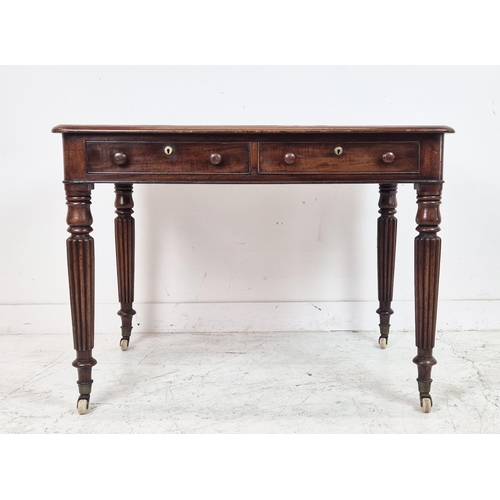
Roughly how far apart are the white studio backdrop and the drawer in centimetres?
98

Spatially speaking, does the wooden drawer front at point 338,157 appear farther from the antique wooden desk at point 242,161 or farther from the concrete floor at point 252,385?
the concrete floor at point 252,385

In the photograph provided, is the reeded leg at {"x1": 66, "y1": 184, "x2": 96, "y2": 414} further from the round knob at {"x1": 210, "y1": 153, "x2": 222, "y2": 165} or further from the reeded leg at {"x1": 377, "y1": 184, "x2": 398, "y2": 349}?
the reeded leg at {"x1": 377, "y1": 184, "x2": 398, "y2": 349}

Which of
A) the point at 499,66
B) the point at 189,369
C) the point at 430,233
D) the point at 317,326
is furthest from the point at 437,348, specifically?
the point at 499,66

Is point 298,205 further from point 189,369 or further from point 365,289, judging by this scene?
point 189,369

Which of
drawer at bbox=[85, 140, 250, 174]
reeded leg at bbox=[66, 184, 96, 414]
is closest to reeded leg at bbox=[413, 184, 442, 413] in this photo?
drawer at bbox=[85, 140, 250, 174]

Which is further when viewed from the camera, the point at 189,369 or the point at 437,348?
the point at 437,348

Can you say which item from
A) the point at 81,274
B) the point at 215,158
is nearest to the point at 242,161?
the point at 215,158

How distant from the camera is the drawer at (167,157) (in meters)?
1.96

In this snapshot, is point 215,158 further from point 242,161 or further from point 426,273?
point 426,273

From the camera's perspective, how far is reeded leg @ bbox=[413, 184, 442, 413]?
1.99m

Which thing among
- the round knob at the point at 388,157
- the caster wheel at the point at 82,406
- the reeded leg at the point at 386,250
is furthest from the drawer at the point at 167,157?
the reeded leg at the point at 386,250

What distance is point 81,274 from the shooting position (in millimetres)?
1983

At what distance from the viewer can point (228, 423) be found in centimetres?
194

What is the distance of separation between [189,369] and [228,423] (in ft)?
1.82
